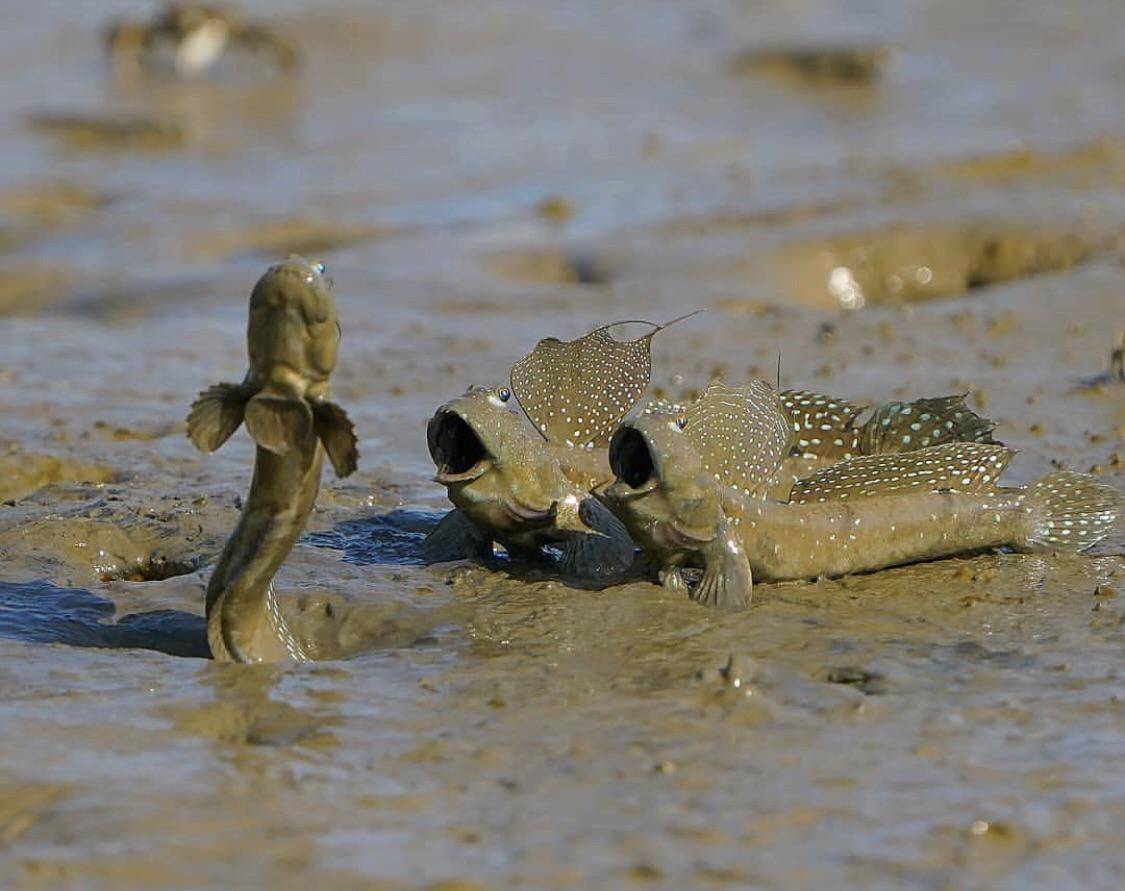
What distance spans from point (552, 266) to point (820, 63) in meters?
5.98

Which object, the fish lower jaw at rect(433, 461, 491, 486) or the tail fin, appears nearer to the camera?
the fish lower jaw at rect(433, 461, 491, 486)

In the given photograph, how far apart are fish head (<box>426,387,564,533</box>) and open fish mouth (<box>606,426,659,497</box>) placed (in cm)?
Result: 20

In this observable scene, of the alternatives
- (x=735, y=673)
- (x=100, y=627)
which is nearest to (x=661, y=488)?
(x=735, y=673)

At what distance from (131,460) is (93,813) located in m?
2.40

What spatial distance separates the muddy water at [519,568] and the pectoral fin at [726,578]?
5 centimetres

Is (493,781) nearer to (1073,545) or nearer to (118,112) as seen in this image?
(1073,545)

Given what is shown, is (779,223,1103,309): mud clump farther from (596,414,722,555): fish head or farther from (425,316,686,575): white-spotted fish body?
(596,414,722,555): fish head

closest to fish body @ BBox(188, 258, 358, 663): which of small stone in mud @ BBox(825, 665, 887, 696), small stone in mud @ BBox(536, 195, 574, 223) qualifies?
small stone in mud @ BBox(825, 665, 887, 696)

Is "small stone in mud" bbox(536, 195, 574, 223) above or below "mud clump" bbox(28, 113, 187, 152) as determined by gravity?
below

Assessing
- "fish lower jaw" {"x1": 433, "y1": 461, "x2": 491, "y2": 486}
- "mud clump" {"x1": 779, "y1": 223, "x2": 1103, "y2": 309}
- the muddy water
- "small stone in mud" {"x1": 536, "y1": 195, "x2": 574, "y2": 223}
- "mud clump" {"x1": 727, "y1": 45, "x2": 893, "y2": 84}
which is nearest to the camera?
the muddy water

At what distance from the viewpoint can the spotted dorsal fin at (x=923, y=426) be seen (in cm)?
402

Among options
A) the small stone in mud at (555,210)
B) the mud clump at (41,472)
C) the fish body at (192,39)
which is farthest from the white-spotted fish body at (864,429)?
the fish body at (192,39)

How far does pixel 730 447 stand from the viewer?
3.68m

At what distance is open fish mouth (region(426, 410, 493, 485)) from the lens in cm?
365
